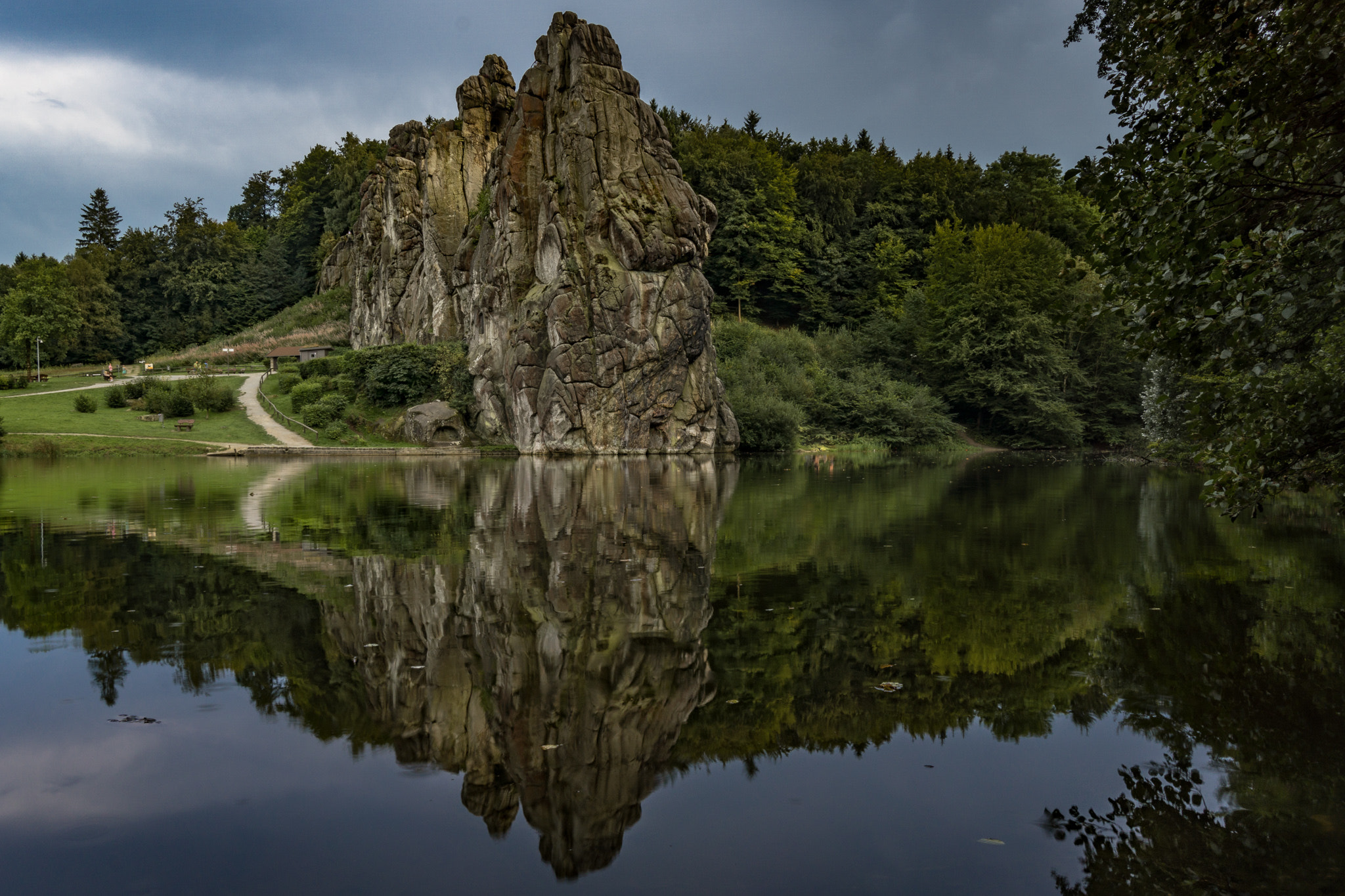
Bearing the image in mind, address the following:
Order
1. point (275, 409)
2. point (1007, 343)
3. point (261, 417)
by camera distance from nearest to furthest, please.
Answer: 1. point (261, 417)
2. point (275, 409)
3. point (1007, 343)

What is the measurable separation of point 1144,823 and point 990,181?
89006 millimetres

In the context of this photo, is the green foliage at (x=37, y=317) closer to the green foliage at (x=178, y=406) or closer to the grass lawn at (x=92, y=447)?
the green foliage at (x=178, y=406)

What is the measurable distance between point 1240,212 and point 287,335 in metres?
97.1

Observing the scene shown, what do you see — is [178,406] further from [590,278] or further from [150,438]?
[590,278]

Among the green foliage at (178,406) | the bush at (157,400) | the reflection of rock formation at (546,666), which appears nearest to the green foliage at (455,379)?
the green foliage at (178,406)

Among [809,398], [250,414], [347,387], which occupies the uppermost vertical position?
[809,398]

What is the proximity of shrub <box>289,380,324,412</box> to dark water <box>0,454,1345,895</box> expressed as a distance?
45.9 m

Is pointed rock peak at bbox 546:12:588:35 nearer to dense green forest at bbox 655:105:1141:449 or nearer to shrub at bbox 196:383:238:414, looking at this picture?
dense green forest at bbox 655:105:1141:449

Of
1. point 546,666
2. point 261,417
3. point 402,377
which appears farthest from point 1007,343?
point 546,666

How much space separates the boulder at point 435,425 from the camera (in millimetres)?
51062

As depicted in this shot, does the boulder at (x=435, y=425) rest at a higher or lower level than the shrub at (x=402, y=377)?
lower

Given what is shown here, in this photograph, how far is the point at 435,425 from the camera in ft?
168

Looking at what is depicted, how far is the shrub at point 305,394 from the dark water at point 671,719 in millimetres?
45931

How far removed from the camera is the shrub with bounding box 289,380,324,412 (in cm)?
5747
